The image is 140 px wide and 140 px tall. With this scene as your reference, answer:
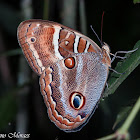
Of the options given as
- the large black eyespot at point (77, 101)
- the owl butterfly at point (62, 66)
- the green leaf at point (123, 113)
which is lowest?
the large black eyespot at point (77, 101)

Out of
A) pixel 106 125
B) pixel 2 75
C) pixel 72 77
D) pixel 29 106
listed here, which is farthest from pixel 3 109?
pixel 72 77

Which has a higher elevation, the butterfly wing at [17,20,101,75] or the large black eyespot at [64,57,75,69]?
the butterfly wing at [17,20,101,75]

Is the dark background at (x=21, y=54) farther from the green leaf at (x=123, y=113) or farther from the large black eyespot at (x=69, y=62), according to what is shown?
the green leaf at (x=123, y=113)

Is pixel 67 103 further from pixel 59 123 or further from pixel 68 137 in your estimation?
pixel 68 137

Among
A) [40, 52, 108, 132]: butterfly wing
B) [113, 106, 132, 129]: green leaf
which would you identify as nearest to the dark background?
[40, 52, 108, 132]: butterfly wing

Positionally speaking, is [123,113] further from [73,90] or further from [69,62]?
[69,62]

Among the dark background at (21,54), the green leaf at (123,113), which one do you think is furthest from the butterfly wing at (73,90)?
the dark background at (21,54)

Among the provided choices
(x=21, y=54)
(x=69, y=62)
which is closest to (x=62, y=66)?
(x=69, y=62)

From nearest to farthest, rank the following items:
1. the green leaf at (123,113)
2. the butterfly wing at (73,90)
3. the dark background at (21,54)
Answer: the green leaf at (123,113)
the butterfly wing at (73,90)
the dark background at (21,54)

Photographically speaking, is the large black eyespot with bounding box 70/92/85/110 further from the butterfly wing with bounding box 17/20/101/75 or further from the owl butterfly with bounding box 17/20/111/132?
the butterfly wing with bounding box 17/20/101/75
